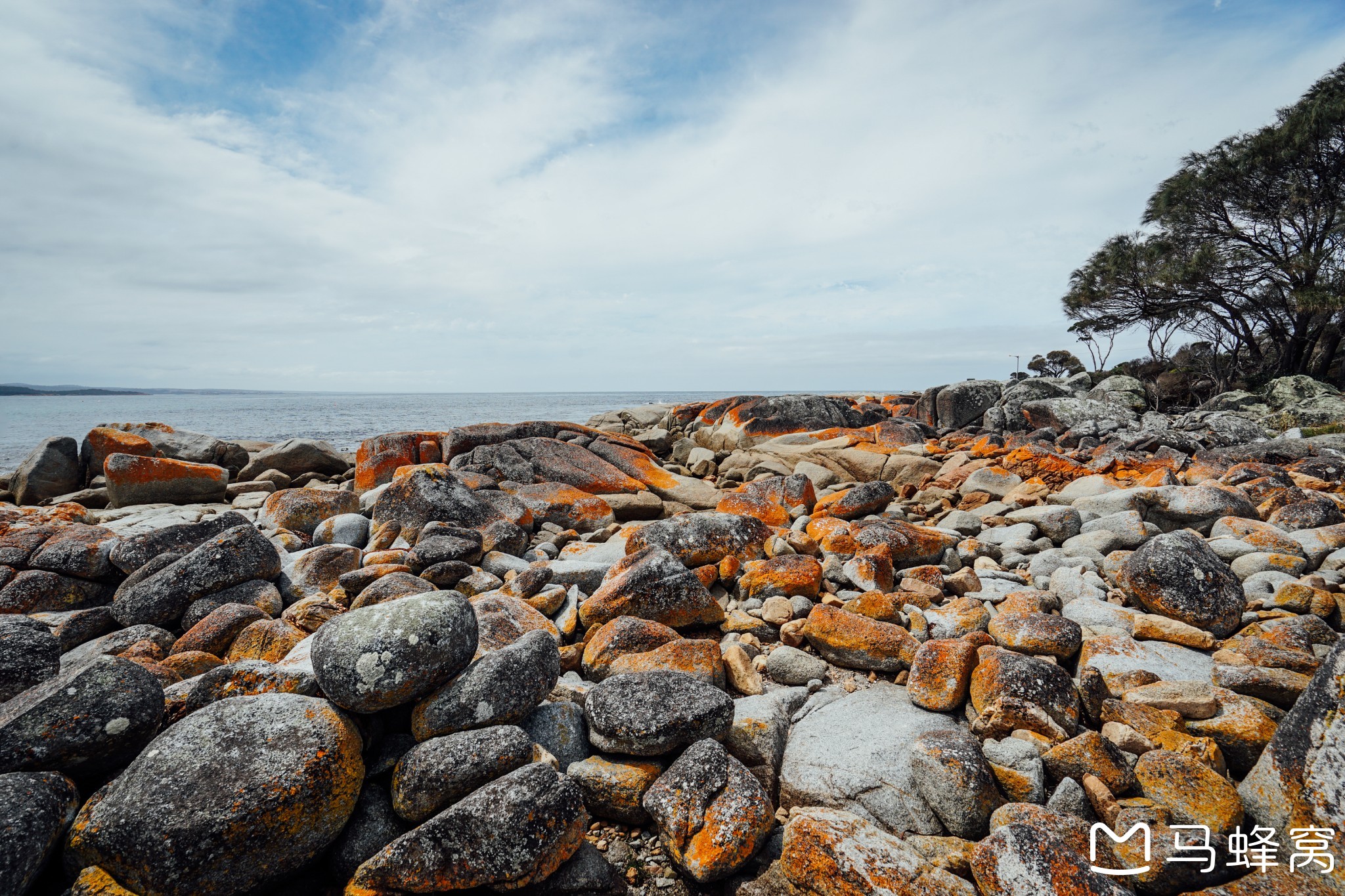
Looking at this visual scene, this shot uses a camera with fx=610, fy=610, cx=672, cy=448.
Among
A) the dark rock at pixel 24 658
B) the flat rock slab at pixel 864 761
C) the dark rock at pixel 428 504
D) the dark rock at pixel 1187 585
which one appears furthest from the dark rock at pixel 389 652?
the dark rock at pixel 1187 585

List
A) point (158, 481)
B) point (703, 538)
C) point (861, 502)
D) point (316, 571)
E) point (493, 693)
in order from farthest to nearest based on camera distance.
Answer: point (158, 481) < point (861, 502) < point (703, 538) < point (316, 571) < point (493, 693)

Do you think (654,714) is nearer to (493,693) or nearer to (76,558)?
(493,693)

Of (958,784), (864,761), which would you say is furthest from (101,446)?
(958,784)

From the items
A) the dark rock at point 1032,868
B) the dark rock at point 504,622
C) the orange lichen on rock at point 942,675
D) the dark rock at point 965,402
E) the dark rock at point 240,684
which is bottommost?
the dark rock at point 1032,868

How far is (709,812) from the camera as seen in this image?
3.20 m

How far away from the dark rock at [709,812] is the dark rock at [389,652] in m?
1.39

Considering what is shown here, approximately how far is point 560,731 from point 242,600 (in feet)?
11.2

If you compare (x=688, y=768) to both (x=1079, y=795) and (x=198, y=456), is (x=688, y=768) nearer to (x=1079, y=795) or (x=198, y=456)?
(x=1079, y=795)

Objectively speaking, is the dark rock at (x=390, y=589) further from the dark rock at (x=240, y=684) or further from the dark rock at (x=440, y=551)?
the dark rock at (x=240, y=684)

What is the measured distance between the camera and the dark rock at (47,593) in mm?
5371

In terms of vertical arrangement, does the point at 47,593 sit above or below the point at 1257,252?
below

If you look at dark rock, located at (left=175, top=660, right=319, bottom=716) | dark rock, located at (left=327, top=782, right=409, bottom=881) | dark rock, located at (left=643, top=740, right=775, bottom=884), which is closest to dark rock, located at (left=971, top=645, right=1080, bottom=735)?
dark rock, located at (left=643, top=740, right=775, bottom=884)

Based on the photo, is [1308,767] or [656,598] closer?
[1308,767]

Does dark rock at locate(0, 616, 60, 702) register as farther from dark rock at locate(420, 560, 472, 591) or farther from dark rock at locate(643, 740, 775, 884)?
dark rock at locate(643, 740, 775, 884)
